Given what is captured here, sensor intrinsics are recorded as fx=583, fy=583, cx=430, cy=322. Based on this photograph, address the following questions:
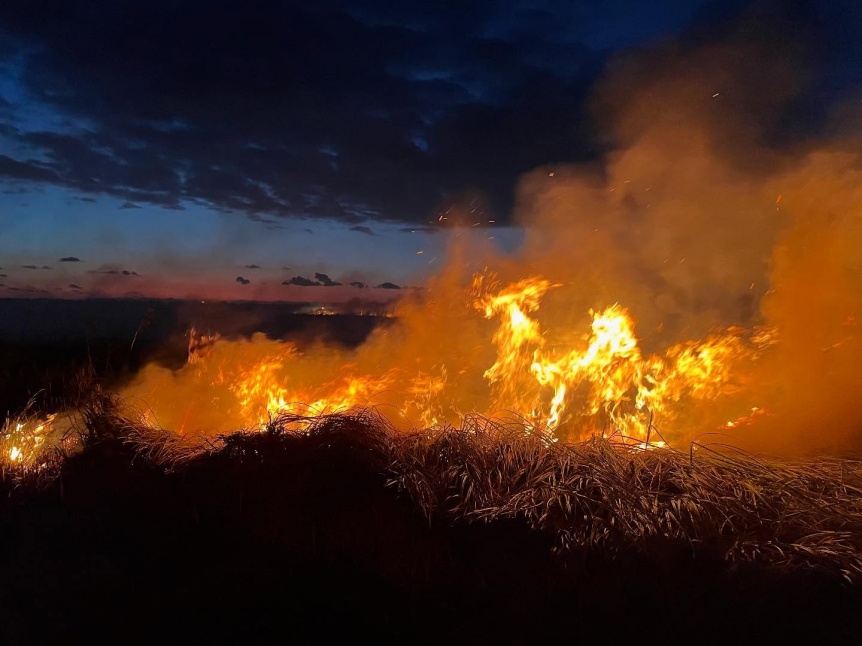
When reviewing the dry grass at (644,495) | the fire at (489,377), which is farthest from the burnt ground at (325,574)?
the fire at (489,377)

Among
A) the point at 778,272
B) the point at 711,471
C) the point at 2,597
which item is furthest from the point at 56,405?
the point at 778,272

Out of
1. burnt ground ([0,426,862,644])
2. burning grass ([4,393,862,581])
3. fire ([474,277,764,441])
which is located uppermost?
fire ([474,277,764,441])

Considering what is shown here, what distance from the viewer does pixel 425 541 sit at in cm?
371

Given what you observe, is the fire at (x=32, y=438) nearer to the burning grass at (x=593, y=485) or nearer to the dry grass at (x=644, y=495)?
the burning grass at (x=593, y=485)

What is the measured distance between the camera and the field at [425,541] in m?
3.22

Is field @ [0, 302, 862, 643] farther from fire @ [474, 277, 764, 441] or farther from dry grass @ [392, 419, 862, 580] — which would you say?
fire @ [474, 277, 764, 441]

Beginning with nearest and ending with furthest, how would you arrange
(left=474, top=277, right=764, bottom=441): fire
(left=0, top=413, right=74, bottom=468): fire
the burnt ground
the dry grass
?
1. the burnt ground
2. the dry grass
3. (left=0, top=413, right=74, bottom=468): fire
4. (left=474, top=277, right=764, bottom=441): fire

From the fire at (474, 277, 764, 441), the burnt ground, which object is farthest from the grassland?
the fire at (474, 277, 764, 441)

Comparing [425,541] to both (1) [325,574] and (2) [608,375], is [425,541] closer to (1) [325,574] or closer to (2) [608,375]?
(1) [325,574]

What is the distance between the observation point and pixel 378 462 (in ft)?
13.8

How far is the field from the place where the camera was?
3.22 m

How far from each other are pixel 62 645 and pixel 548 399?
5.09 metres

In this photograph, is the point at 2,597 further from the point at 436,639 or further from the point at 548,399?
the point at 548,399

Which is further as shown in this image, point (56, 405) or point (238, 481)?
point (56, 405)
